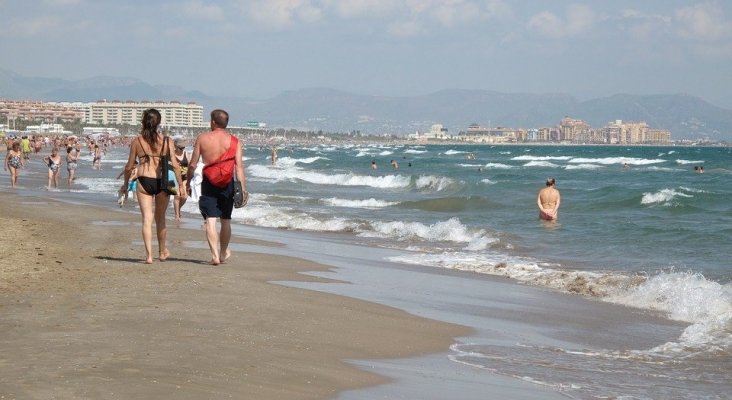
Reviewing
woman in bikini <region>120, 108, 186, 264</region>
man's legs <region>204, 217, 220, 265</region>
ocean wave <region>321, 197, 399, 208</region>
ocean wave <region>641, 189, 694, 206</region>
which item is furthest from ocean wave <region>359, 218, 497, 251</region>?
ocean wave <region>641, 189, 694, 206</region>

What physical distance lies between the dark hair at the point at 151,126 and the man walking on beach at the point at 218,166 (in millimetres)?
396

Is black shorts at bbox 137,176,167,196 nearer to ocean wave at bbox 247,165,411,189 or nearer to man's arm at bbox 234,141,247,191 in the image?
man's arm at bbox 234,141,247,191

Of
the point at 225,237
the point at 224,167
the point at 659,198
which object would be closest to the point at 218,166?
the point at 224,167

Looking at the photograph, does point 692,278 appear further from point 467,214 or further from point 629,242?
point 467,214

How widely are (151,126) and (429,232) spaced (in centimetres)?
980

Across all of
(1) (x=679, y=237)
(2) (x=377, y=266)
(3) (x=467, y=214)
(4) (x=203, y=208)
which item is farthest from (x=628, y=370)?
(3) (x=467, y=214)

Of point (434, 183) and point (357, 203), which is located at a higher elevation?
point (357, 203)

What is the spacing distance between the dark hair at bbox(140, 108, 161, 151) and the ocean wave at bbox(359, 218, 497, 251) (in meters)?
8.73

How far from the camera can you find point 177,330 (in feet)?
A: 20.6

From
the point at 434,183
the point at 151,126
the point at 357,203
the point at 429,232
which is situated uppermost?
the point at 151,126

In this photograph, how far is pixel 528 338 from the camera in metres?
7.83

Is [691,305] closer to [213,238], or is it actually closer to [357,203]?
[213,238]

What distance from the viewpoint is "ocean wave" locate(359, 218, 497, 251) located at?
58.2 ft

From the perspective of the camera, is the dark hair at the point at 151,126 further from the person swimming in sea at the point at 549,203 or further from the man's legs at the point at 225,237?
the person swimming in sea at the point at 549,203
